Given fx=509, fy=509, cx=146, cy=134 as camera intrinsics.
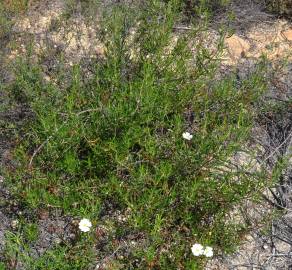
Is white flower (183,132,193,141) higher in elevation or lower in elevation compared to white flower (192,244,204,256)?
higher

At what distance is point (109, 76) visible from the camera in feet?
13.4

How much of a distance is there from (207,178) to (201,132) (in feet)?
1.17

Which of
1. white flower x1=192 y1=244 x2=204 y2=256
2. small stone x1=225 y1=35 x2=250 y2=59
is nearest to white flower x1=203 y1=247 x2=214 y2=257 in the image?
white flower x1=192 y1=244 x2=204 y2=256

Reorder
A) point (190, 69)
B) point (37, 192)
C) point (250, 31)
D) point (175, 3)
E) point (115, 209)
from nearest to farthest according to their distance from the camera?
point (37, 192) → point (115, 209) → point (190, 69) → point (175, 3) → point (250, 31)

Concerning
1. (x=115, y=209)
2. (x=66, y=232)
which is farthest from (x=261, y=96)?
(x=66, y=232)

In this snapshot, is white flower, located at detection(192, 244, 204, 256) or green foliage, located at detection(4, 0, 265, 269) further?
green foliage, located at detection(4, 0, 265, 269)

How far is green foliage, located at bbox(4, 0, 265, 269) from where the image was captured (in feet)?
11.3

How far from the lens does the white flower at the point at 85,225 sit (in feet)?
11.0

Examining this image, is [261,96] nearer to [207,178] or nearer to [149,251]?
[207,178]

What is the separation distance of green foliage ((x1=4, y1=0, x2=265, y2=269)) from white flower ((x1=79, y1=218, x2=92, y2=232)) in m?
0.06

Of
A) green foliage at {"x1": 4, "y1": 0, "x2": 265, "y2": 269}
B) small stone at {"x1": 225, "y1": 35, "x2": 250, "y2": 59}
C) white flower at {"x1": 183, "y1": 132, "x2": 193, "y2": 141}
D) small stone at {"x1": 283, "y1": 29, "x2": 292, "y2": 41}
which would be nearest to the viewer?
green foliage at {"x1": 4, "y1": 0, "x2": 265, "y2": 269}

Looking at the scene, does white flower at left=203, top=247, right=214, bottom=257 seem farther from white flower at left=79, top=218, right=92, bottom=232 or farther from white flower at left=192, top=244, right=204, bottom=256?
white flower at left=79, top=218, right=92, bottom=232

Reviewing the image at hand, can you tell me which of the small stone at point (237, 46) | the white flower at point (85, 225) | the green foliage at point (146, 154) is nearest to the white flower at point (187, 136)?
the green foliage at point (146, 154)

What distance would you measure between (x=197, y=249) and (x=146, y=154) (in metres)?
0.77
